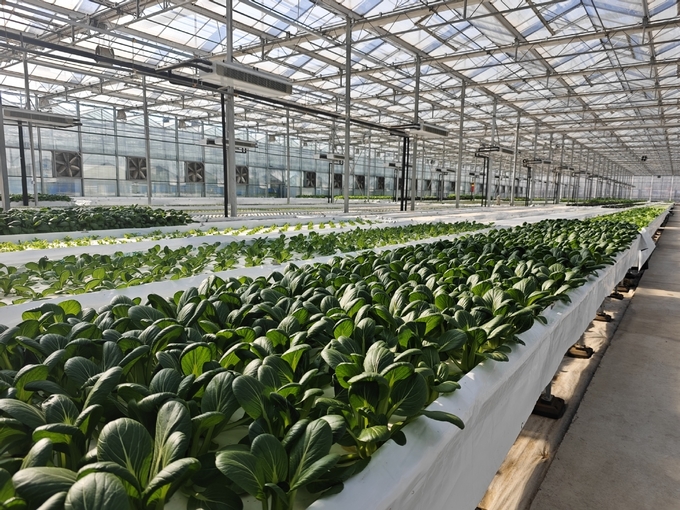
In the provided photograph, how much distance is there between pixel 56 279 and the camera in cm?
329

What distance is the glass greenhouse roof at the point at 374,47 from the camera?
34.8ft

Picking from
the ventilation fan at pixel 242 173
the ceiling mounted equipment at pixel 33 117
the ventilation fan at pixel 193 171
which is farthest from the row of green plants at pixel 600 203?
the ceiling mounted equipment at pixel 33 117

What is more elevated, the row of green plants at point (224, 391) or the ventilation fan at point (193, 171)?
the ventilation fan at point (193, 171)

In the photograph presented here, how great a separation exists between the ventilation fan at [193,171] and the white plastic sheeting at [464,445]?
24404 mm

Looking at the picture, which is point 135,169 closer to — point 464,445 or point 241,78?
point 241,78

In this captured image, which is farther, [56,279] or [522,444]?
[56,279]

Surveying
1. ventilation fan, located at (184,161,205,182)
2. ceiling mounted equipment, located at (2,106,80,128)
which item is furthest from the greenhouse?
ventilation fan, located at (184,161,205,182)

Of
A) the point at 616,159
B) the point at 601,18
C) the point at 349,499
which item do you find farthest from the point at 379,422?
the point at 616,159

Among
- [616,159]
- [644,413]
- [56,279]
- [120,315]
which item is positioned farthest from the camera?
[616,159]

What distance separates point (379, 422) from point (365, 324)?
507 millimetres

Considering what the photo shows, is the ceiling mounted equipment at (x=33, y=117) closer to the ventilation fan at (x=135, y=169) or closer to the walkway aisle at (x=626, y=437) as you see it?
the walkway aisle at (x=626, y=437)

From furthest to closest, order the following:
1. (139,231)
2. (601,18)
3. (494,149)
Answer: (494,149) → (601,18) → (139,231)

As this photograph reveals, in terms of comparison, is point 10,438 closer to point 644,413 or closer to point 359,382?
point 359,382

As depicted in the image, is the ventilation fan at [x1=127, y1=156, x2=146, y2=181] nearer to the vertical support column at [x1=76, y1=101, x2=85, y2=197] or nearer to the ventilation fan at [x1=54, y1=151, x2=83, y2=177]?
the vertical support column at [x1=76, y1=101, x2=85, y2=197]
